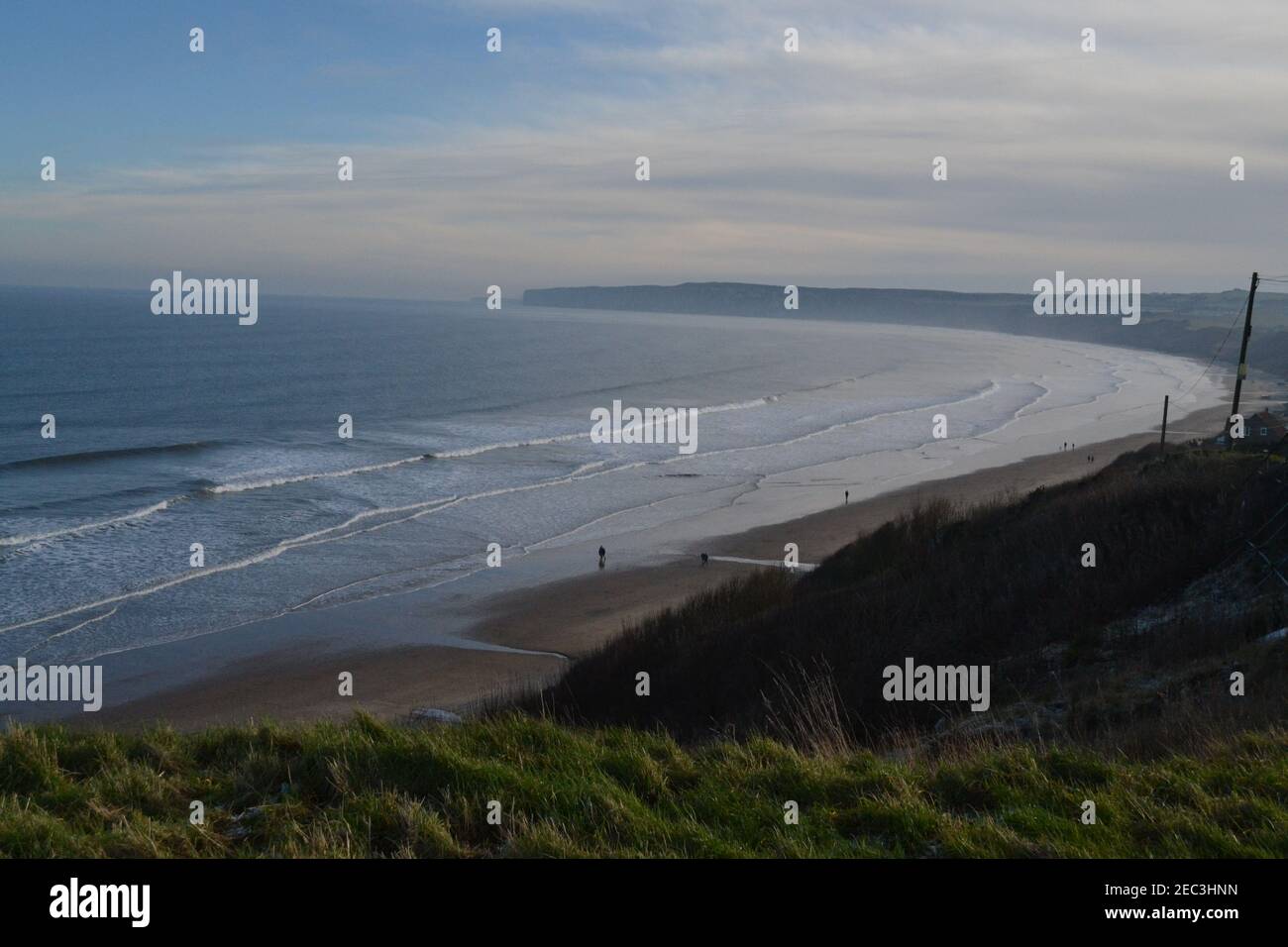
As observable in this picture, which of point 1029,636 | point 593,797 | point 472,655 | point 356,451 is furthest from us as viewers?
point 356,451

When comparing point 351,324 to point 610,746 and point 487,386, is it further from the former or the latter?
point 610,746

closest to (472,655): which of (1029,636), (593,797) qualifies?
(1029,636)

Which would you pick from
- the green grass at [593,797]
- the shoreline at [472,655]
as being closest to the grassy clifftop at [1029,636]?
the green grass at [593,797]

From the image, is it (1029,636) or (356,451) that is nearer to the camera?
(1029,636)

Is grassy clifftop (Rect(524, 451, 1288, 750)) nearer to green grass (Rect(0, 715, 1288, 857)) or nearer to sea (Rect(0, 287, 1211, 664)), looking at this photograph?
green grass (Rect(0, 715, 1288, 857))

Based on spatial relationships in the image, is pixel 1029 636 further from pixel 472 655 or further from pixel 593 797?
pixel 472 655

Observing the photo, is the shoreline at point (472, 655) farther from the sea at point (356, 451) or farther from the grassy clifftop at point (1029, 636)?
the grassy clifftop at point (1029, 636)

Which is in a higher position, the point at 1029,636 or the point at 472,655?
the point at 1029,636
